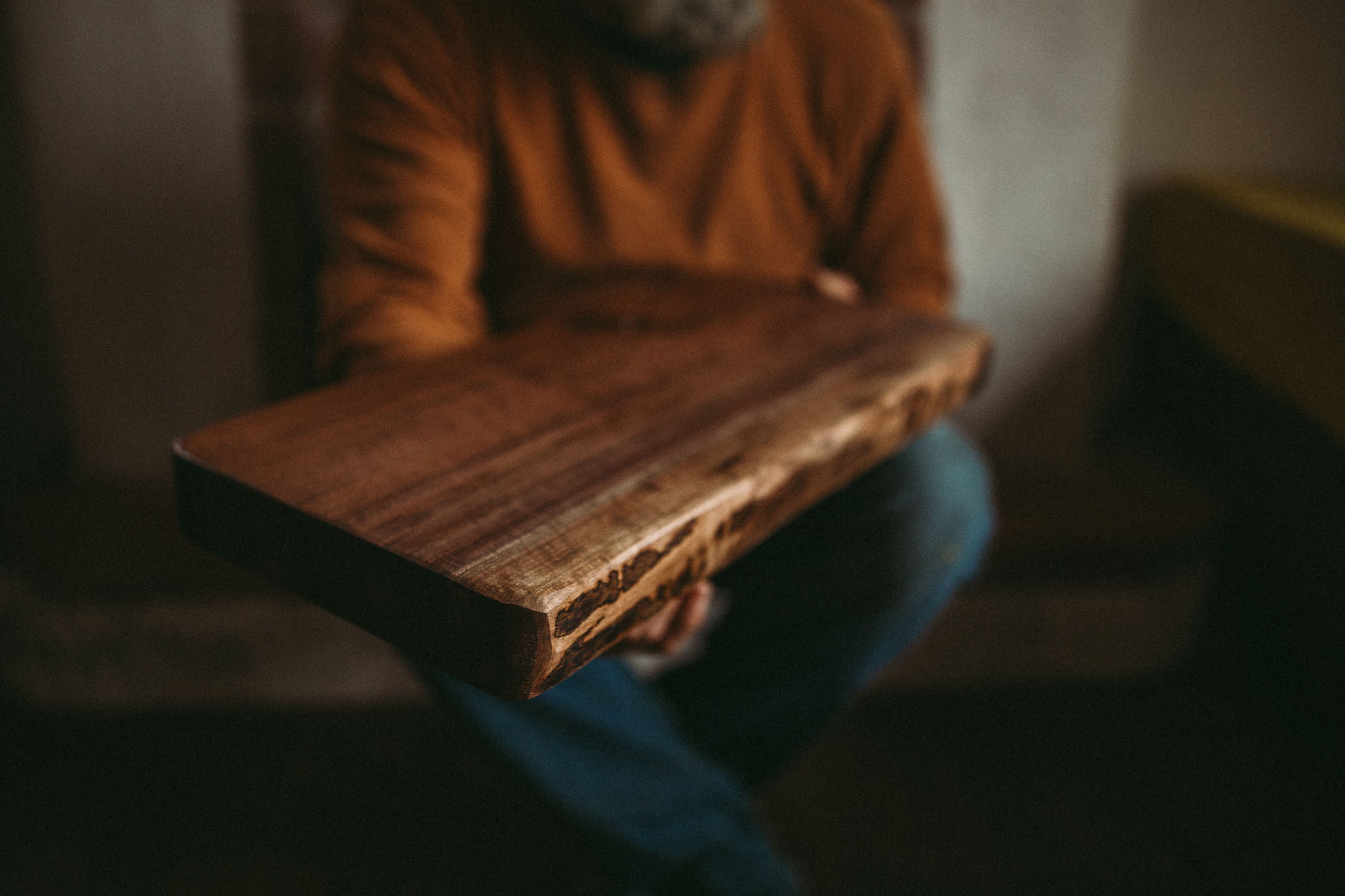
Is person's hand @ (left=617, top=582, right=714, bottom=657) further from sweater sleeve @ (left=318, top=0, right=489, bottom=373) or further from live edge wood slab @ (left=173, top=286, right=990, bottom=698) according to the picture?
sweater sleeve @ (left=318, top=0, right=489, bottom=373)

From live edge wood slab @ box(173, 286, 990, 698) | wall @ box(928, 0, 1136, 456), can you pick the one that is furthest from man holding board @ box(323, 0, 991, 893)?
wall @ box(928, 0, 1136, 456)

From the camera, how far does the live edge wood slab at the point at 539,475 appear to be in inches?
14.5

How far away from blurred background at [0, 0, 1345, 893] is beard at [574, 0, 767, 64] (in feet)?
1.34

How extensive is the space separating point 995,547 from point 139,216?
3.37 feet

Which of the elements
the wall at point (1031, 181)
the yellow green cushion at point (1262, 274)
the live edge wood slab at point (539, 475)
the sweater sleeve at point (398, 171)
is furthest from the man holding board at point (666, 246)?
the yellow green cushion at point (1262, 274)

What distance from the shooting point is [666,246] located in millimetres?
809

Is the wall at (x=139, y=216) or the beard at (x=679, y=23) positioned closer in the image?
the beard at (x=679, y=23)

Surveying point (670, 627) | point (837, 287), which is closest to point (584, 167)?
point (837, 287)

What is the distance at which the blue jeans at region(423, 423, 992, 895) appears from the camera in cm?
68

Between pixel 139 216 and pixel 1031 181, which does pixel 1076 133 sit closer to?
pixel 1031 181

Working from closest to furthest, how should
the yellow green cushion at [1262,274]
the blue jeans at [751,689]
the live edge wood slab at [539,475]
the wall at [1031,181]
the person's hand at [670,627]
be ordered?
the live edge wood slab at [539,475] → the person's hand at [670,627] → the blue jeans at [751,689] → the yellow green cushion at [1262,274] → the wall at [1031,181]

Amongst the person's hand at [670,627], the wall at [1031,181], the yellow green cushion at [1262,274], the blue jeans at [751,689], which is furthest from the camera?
the wall at [1031,181]

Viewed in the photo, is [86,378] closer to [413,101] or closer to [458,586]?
[413,101]

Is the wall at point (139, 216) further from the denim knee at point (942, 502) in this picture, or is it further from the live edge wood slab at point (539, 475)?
the denim knee at point (942, 502)
